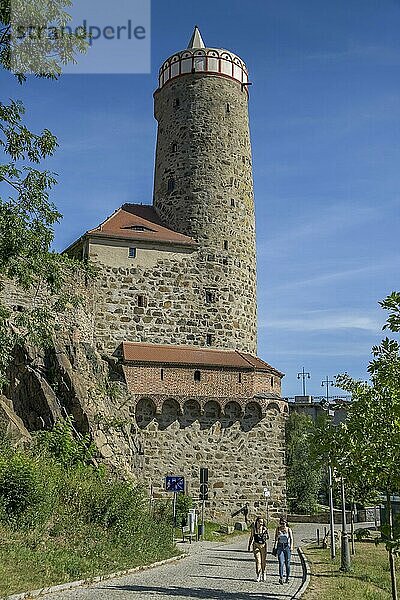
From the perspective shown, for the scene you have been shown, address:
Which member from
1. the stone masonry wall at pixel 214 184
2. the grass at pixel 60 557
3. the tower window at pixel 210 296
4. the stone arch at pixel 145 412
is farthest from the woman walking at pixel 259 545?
the tower window at pixel 210 296

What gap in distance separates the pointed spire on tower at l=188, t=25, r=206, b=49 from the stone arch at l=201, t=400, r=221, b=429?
2004 centimetres

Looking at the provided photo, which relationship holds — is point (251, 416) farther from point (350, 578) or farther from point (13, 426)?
point (350, 578)

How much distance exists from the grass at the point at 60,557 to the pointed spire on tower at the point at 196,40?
28.7 meters

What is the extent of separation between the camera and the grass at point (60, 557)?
12727 mm

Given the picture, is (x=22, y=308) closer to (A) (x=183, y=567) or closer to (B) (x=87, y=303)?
(B) (x=87, y=303)

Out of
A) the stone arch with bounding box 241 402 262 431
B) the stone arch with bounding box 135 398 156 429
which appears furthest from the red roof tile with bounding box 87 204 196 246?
the stone arch with bounding box 241 402 262 431

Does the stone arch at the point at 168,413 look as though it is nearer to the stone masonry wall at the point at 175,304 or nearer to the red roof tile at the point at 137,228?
the stone masonry wall at the point at 175,304

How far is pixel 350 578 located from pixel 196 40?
3064cm

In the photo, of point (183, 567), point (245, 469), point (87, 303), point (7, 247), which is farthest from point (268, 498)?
point (7, 247)

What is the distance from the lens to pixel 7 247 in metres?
13.7

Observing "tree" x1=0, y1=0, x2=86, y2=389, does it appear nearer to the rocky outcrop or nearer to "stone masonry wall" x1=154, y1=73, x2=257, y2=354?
the rocky outcrop

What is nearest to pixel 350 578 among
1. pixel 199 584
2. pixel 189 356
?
pixel 199 584

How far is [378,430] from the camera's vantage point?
14117 millimetres

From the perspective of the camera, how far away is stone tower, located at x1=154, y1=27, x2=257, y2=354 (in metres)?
34.7
